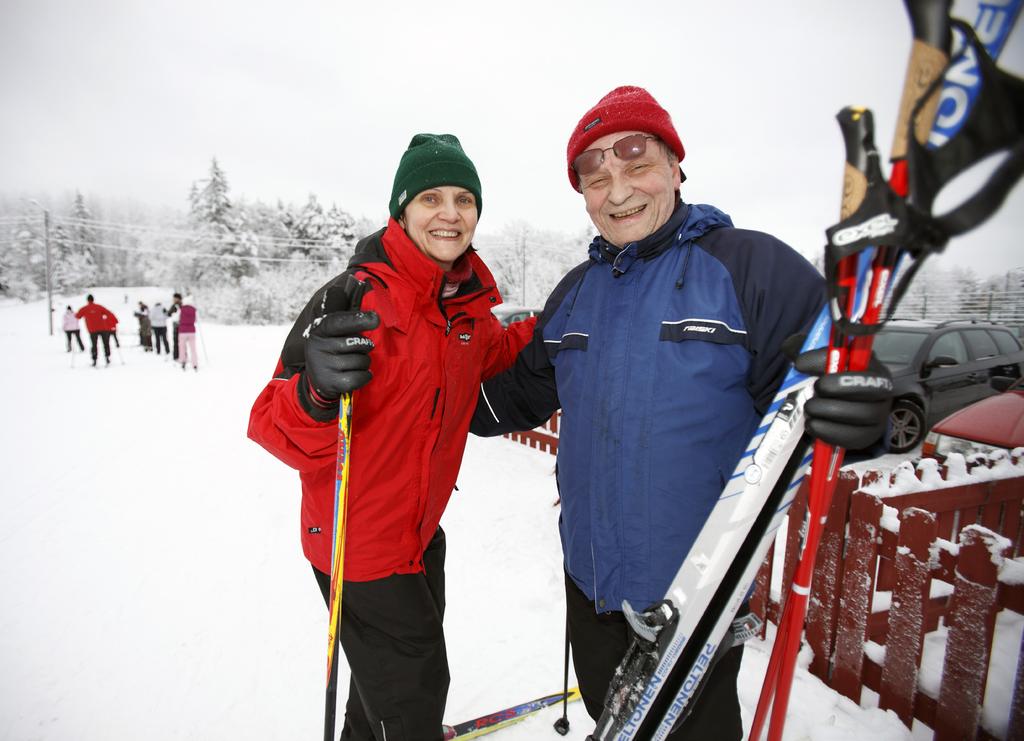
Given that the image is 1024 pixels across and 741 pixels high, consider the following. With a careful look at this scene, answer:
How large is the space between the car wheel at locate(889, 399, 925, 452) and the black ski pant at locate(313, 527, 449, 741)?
7237 mm

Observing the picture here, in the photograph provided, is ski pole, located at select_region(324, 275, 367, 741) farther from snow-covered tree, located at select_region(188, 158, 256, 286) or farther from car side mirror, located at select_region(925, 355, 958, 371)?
snow-covered tree, located at select_region(188, 158, 256, 286)

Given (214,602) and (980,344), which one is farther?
(980,344)

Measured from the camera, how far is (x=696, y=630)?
4.56ft

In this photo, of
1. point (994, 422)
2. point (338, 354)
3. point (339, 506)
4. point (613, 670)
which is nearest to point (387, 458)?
point (339, 506)

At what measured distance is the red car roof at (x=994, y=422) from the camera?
439 centimetres

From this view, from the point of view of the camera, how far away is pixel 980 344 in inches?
278

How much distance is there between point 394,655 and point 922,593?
2.44 m

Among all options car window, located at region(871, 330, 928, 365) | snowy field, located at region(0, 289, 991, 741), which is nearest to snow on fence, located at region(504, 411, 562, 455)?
snowy field, located at region(0, 289, 991, 741)

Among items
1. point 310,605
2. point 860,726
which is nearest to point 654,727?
point 860,726

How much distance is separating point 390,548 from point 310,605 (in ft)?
7.15

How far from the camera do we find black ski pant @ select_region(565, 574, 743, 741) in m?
1.56

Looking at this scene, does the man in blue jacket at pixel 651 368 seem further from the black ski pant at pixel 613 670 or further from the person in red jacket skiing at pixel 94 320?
the person in red jacket skiing at pixel 94 320

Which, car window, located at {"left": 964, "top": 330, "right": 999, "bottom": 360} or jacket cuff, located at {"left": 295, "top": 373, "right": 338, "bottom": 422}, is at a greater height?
car window, located at {"left": 964, "top": 330, "right": 999, "bottom": 360}

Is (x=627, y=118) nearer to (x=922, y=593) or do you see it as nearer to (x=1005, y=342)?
(x=922, y=593)
